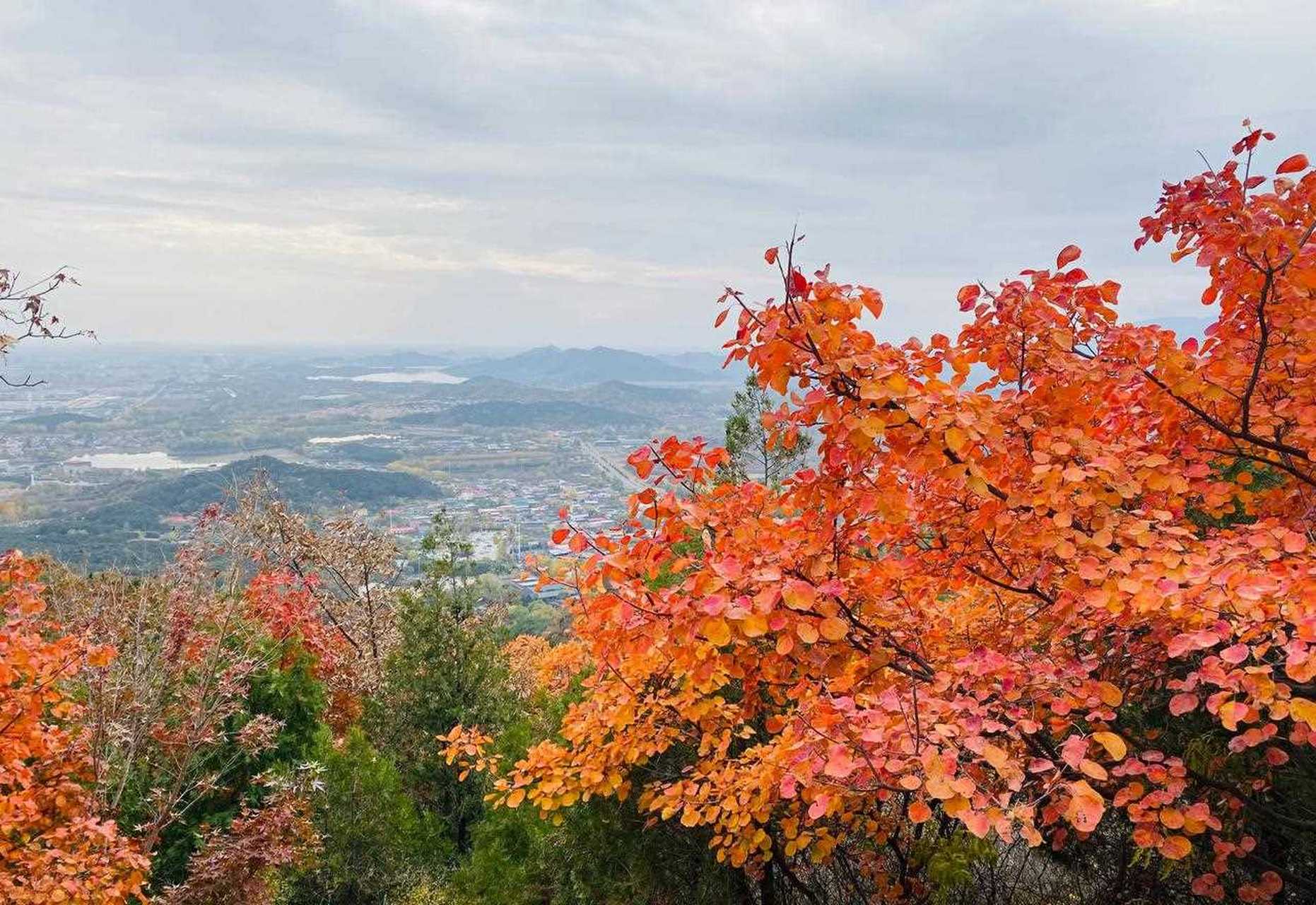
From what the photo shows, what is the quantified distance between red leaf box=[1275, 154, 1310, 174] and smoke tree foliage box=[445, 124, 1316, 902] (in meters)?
0.02

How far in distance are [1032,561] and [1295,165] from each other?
5.91 ft

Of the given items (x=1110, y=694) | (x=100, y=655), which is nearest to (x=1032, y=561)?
(x=1110, y=694)

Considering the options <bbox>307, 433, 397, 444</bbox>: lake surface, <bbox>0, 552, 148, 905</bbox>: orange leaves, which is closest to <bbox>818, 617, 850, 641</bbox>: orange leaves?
<bbox>0, 552, 148, 905</bbox>: orange leaves

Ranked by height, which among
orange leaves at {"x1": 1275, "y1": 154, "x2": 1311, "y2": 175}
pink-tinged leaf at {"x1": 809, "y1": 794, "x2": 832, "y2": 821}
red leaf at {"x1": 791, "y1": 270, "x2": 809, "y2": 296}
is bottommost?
pink-tinged leaf at {"x1": 809, "y1": 794, "x2": 832, "y2": 821}

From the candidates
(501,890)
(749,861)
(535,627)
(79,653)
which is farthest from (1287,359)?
(535,627)

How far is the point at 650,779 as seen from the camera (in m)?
6.00

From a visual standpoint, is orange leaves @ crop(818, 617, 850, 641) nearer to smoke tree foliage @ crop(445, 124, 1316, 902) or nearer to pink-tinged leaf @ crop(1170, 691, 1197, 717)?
smoke tree foliage @ crop(445, 124, 1316, 902)

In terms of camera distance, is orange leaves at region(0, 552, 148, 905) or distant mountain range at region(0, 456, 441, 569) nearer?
orange leaves at region(0, 552, 148, 905)

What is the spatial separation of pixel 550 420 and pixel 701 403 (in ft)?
89.7

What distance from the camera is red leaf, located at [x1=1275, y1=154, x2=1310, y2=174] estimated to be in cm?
290

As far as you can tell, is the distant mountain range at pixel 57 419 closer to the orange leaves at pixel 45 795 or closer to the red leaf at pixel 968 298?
the orange leaves at pixel 45 795

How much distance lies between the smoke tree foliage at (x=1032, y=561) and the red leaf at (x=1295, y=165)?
2 cm

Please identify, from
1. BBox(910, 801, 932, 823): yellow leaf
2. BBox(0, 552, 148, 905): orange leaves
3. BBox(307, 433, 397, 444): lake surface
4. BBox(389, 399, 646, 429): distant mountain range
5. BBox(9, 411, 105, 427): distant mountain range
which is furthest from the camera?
BBox(389, 399, 646, 429): distant mountain range

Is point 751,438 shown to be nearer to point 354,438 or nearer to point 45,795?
point 45,795
